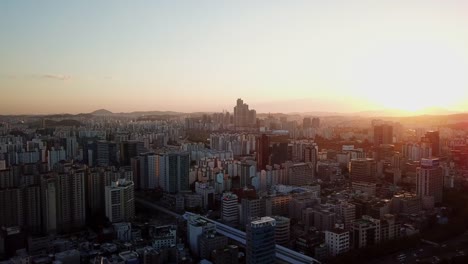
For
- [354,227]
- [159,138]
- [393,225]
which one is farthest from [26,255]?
[159,138]

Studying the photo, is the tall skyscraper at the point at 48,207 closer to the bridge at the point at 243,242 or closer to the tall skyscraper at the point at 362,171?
the bridge at the point at 243,242

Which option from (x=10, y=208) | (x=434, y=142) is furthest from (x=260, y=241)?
(x=434, y=142)

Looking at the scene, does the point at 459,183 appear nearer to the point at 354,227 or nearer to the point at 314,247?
the point at 354,227

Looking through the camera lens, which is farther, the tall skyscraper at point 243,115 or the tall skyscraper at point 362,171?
the tall skyscraper at point 243,115

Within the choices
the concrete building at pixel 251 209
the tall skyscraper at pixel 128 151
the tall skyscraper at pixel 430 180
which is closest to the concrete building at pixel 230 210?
the concrete building at pixel 251 209

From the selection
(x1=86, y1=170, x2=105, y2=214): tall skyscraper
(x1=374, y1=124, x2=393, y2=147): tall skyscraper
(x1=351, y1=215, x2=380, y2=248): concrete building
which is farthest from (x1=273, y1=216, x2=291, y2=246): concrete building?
(x1=374, y1=124, x2=393, y2=147): tall skyscraper

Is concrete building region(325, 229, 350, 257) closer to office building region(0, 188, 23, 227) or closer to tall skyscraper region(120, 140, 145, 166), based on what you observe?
office building region(0, 188, 23, 227)

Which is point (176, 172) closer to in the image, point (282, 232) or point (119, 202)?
point (119, 202)
